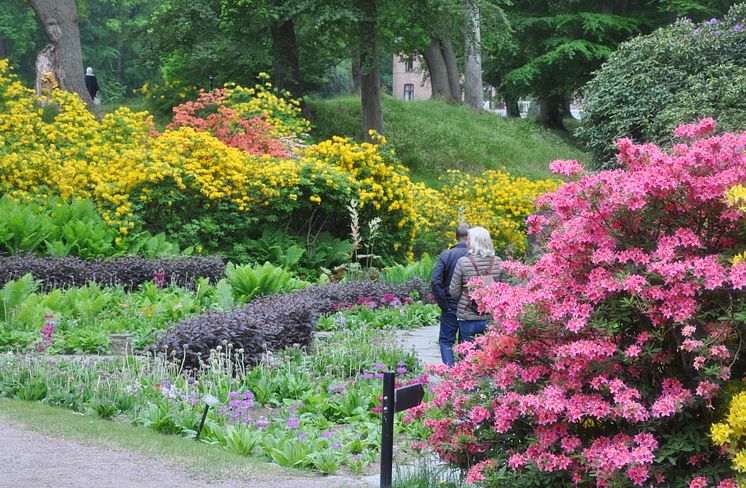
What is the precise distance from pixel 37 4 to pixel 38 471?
1674cm

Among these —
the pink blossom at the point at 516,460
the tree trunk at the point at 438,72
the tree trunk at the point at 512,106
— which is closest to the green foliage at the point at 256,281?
the pink blossom at the point at 516,460

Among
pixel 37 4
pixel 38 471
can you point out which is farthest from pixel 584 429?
pixel 37 4

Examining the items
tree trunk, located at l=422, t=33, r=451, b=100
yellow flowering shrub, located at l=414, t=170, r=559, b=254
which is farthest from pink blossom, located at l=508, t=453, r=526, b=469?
tree trunk, located at l=422, t=33, r=451, b=100

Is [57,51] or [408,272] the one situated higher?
[57,51]

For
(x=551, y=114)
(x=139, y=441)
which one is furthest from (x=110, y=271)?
(x=551, y=114)

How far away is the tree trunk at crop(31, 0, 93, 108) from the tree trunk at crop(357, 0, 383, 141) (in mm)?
6424

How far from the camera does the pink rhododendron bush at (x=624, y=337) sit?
161 inches

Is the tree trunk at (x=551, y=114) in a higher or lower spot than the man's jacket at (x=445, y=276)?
higher

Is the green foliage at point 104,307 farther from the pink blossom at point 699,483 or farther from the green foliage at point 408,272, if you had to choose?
the pink blossom at point 699,483

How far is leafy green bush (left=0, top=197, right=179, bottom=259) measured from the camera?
1336 centimetres

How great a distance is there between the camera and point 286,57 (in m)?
23.4

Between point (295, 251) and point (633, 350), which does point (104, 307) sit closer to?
point (295, 251)

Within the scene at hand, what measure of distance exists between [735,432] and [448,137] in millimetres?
23567

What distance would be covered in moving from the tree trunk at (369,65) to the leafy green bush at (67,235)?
747 cm
